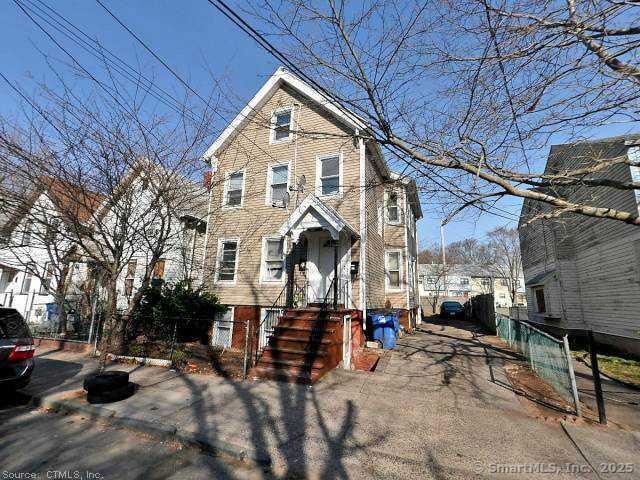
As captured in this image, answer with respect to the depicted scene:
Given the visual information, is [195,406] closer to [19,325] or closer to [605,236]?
[19,325]

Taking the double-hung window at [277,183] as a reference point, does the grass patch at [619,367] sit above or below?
below

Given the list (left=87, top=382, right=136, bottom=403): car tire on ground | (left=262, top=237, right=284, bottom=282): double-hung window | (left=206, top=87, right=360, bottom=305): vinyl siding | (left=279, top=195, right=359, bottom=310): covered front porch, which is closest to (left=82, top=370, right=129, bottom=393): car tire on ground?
(left=87, top=382, right=136, bottom=403): car tire on ground

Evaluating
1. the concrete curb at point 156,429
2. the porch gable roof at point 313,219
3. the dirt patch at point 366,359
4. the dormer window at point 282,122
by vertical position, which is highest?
the dormer window at point 282,122

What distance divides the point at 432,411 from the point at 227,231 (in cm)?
1004

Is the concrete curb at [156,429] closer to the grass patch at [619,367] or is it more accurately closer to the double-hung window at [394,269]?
the grass patch at [619,367]

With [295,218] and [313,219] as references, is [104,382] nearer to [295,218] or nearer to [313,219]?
[295,218]

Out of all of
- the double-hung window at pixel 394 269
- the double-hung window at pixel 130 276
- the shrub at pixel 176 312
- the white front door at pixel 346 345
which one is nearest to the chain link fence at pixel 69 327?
the shrub at pixel 176 312

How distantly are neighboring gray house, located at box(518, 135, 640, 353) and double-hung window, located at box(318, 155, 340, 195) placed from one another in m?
6.30

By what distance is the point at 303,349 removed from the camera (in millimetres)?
7461

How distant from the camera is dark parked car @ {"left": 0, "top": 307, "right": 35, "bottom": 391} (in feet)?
17.7

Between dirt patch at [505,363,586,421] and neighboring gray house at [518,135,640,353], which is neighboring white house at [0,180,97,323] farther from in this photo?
neighboring gray house at [518,135,640,353]

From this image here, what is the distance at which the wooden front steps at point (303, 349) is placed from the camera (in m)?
6.80

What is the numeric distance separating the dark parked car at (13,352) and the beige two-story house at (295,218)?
18.4 feet

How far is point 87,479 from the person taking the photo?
3422 millimetres
